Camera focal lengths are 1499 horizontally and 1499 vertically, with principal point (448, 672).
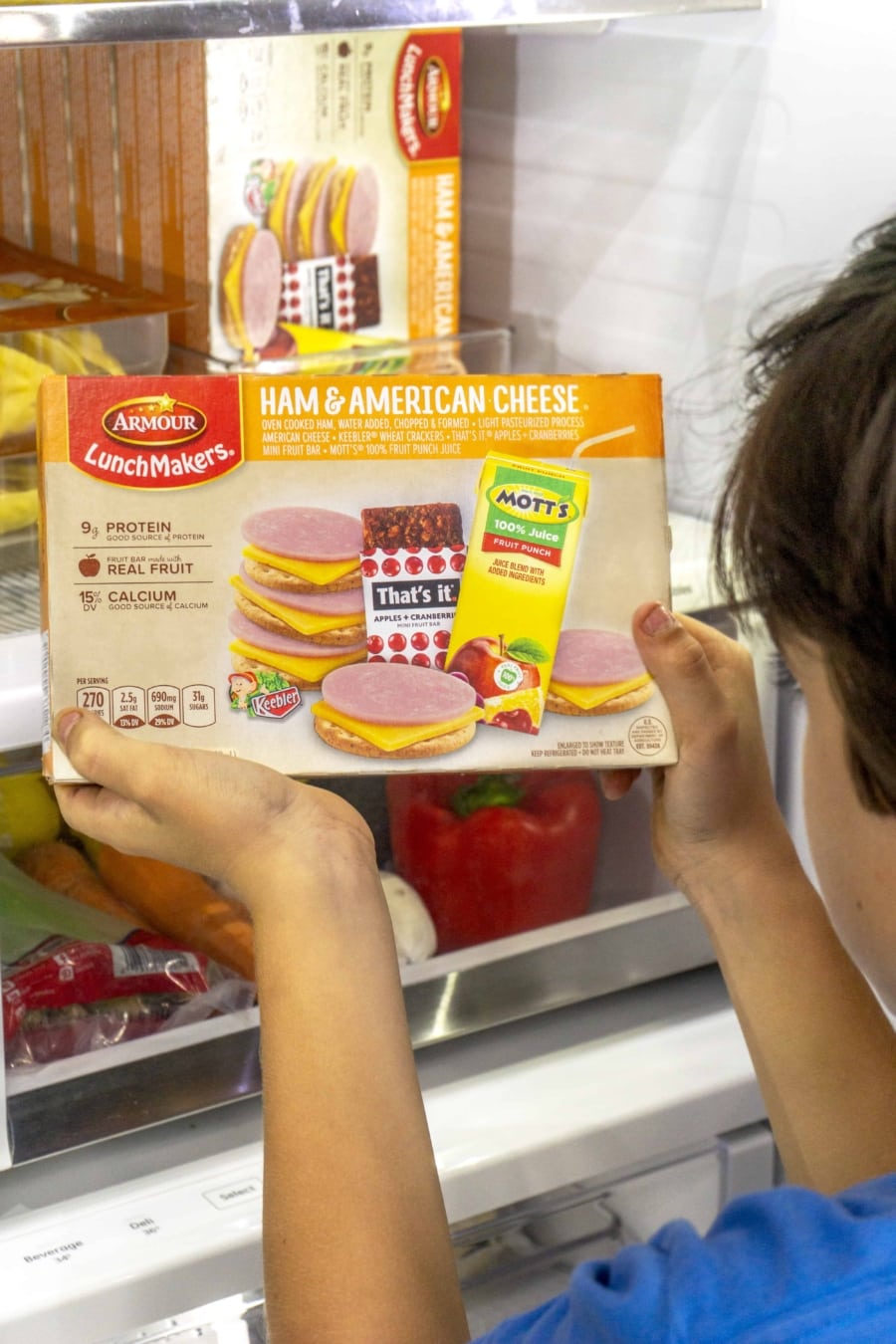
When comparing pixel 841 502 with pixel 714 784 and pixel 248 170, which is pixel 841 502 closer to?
pixel 714 784

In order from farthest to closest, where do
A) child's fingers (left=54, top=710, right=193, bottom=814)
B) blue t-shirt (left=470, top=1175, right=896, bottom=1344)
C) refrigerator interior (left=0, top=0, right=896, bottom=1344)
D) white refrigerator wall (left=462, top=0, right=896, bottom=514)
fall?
white refrigerator wall (left=462, top=0, right=896, bottom=514) → refrigerator interior (left=0, top=0, right=896, bottom=1344) → child's fingers (left=54, top=710, right=193, bottom=814) → blue t-shirt (left=470, top=1175, right=896, bottom=1344)

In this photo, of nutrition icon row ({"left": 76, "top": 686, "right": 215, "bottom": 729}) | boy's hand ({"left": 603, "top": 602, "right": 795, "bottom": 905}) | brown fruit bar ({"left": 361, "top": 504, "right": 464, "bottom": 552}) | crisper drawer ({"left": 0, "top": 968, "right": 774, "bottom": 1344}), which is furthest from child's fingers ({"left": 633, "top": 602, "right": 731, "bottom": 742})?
crisper drawer ({"left": 0, "top": 968, "right": 774, "bottom": 1344})

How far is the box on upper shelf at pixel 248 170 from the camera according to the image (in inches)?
42.5

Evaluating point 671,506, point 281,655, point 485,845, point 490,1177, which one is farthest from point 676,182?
point 490,1177

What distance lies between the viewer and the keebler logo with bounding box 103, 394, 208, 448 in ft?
2.25

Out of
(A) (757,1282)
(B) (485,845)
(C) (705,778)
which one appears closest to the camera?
(A) (757,1282)

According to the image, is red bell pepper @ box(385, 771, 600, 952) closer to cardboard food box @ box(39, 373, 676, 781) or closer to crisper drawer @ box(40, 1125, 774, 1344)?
crisper drawer @ box(40, 1125, 774, 1344)

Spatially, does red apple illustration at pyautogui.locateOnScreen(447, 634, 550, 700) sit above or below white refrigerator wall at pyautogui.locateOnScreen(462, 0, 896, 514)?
below

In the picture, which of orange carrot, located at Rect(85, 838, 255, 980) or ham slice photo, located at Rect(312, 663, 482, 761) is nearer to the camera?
ham slice photo, located at Rect(312, 663, 482, 761)

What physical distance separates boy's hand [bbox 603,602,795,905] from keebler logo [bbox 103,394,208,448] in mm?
270

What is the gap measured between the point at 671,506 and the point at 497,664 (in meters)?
0.55

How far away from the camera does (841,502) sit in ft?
1.93

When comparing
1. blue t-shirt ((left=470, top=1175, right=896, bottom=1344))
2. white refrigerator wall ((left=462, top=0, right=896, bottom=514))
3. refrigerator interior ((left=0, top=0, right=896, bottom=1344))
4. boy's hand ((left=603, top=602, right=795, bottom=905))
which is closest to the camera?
blue t-shirt ((left=470, top=1175, right=896, bottom=1344))

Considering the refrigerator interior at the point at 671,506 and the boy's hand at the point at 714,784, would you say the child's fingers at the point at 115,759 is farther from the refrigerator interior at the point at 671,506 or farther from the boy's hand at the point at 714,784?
the boy's hand at the point at 714,784
